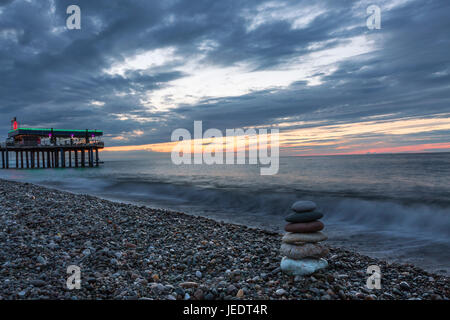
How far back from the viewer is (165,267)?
19.9ft

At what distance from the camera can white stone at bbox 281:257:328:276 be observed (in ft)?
17.6

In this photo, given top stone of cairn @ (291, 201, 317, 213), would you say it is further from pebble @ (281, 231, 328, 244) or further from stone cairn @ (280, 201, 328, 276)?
pebble @ (281, 231, 328, 244)

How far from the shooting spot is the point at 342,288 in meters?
4.89

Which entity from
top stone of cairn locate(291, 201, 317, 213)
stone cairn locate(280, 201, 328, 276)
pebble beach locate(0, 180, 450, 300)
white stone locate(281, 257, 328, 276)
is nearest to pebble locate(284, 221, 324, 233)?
stone cairn locate(280, 201, 328, 276)

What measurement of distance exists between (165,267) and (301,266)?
3015 millimetres

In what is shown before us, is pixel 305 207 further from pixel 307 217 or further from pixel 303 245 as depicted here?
pixel 303 245

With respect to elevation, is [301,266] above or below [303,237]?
below

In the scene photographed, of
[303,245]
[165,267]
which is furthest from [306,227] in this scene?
[165,267]

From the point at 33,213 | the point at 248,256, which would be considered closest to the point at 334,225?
the point at 248,256

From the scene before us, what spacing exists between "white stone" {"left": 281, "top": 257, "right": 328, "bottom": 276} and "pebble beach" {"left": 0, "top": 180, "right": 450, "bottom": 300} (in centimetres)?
12

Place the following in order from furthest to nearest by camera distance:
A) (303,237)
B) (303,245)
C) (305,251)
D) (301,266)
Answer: (303,237)
(303,245)
(305,251)
(301,266)

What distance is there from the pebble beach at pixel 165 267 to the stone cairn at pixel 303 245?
0.18 metres

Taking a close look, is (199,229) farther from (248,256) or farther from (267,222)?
(267,222)
